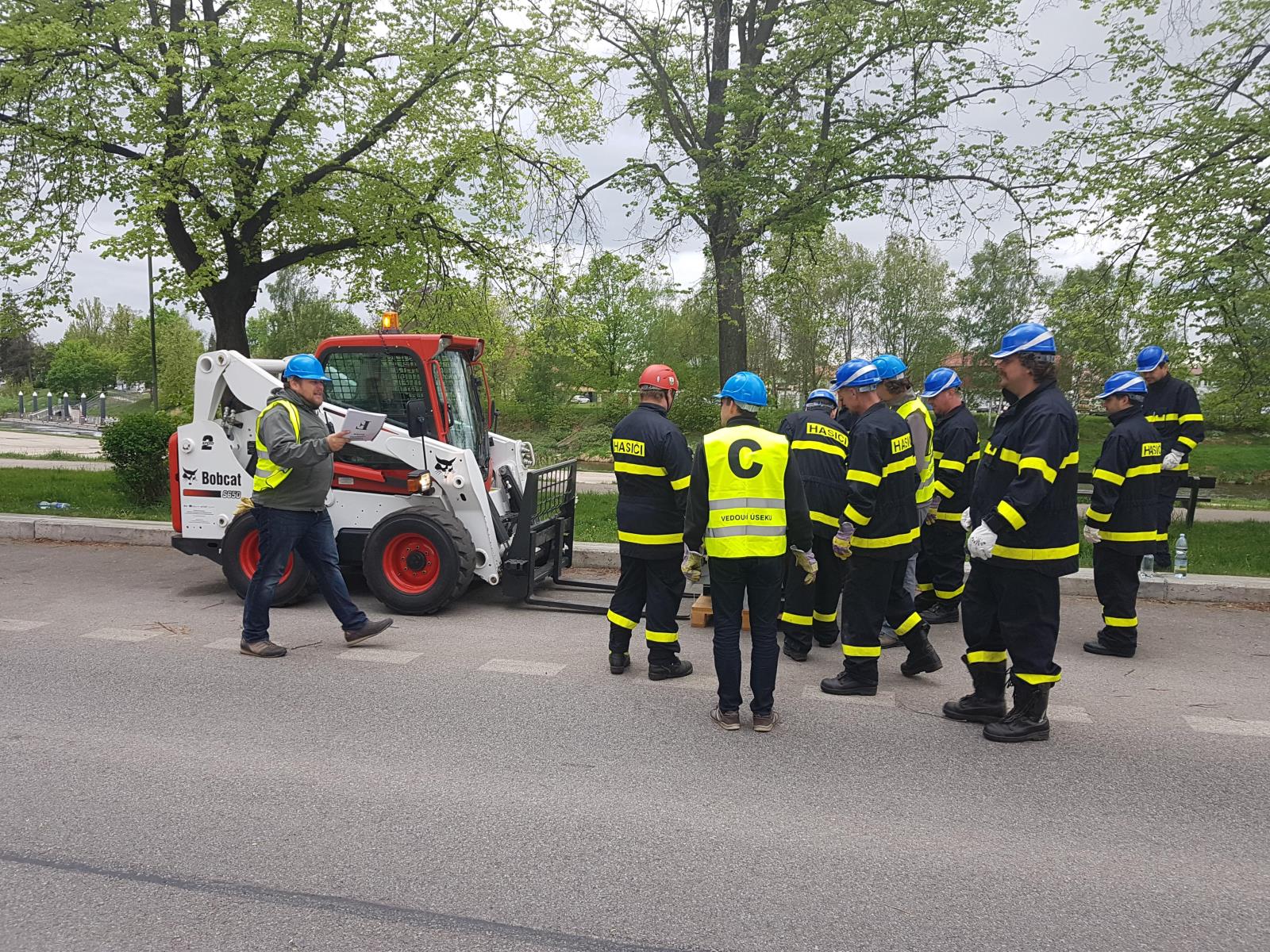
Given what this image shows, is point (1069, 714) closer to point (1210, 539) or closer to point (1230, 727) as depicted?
point (1230, 727)

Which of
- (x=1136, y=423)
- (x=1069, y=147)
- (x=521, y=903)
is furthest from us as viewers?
(x=1069, y=147)

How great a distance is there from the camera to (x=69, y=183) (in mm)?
11531

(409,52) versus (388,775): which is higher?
(409,52)

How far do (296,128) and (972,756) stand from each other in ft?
38.8

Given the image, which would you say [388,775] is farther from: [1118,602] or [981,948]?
[1118,602]

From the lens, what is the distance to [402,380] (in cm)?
713

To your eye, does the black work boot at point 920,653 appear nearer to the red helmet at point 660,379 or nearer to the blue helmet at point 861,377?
the blue helmet at point 861,377

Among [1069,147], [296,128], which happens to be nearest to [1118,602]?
[1069,147]

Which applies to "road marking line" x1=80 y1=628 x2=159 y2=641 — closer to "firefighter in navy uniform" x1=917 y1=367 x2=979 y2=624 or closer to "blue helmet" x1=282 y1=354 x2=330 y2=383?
"blue helmet" x1=282 y1=354 x2=330 y2=383

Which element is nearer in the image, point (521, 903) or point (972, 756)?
point (521, 903)

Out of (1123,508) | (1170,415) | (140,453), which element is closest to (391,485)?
(1123,508)

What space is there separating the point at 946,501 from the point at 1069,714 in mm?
2330

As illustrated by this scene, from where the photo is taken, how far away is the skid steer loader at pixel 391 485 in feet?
22.5

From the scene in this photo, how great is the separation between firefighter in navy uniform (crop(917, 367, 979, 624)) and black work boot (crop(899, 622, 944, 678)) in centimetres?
142
